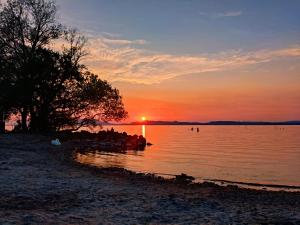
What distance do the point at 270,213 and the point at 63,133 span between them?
50.1 metres

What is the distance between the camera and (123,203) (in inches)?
631

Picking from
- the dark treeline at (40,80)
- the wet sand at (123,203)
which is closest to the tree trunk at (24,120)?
the dark treeline at (40,80)

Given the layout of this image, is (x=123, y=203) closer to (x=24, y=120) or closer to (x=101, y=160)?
(x=101, y=160)

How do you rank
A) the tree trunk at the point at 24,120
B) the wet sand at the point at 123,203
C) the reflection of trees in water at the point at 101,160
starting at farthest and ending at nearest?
the tree trunk at the point at 24,120 < the reflection of trees in water at the point at 101,160 < the wet sand at the point at 123,203

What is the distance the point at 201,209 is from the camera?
50.5ft

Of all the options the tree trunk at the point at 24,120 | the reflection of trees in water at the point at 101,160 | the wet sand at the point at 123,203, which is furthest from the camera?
the tree trunk at the point at 24,120

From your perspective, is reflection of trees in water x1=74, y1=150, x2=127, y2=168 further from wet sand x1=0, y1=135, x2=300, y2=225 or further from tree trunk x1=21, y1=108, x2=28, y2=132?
tree trunk x1=21, y1=108, x2=28, y2=132

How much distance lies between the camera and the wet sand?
13.5 meters

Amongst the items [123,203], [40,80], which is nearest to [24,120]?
[40,80]

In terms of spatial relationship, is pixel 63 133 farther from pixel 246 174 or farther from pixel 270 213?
pixel 270 213

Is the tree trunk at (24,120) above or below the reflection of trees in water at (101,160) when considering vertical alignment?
above

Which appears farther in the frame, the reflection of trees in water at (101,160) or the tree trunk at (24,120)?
the tree trunk at (24,120)

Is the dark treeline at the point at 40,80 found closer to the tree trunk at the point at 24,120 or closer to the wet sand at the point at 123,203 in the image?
the tree trunk at the point at 24,120

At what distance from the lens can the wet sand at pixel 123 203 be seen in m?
13.5
